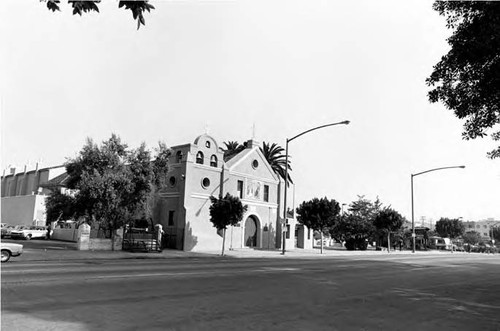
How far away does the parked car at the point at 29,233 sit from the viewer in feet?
133

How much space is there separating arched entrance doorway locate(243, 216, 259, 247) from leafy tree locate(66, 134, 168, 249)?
41.6ft

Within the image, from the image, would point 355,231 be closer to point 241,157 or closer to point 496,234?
point 241,157

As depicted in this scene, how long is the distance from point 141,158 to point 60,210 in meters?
6.96

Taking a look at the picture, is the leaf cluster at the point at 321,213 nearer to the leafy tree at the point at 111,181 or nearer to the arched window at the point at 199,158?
the arched window at the point at 199,158

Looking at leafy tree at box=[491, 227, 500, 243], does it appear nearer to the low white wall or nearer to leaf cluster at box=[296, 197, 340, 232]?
leaf cluster at box=[296, 197, 340, 232]

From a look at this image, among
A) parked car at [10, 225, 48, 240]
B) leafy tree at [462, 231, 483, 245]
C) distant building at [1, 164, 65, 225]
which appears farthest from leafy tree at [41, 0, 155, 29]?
leafy tree at [462, 231, 483, 245]

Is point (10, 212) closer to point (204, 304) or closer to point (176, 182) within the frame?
point (176, 182)

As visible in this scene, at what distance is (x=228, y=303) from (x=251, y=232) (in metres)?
31.5

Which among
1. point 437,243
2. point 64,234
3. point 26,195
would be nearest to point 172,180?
point 64,234

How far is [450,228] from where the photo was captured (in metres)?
95.6

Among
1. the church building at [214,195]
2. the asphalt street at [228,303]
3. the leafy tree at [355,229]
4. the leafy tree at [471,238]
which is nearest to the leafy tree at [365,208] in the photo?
the leafy tree at [355,229]

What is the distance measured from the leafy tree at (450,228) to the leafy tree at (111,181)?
8404cm

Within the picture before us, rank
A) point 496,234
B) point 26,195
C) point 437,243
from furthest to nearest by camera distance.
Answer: point 496,234
point 437,243
point 26,195

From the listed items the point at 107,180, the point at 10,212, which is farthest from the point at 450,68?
the point at 10,212
